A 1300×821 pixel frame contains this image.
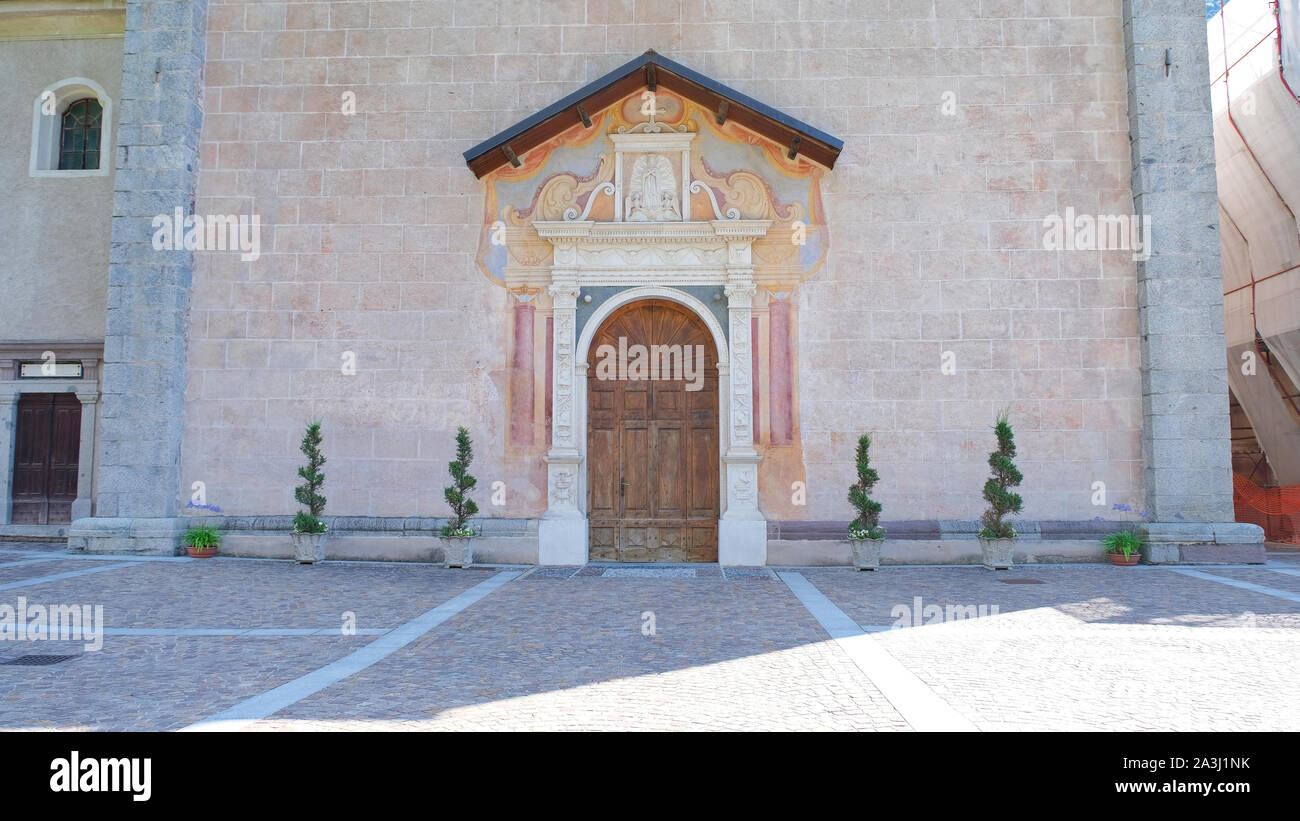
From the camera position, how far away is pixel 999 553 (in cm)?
1053

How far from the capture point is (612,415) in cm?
1183

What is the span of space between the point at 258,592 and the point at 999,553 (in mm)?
8825

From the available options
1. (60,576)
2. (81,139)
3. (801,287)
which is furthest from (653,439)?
(81,139)

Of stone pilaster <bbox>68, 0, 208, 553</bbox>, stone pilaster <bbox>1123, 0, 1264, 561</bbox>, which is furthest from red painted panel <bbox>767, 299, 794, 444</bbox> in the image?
stone pilaster <bbox>68, 0, 208, 553</bbox>

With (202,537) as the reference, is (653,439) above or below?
above

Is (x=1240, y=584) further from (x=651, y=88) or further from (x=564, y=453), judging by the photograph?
(x=651, y=88)

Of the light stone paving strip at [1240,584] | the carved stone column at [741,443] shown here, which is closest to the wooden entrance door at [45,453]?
the carved stone column at [741,443]

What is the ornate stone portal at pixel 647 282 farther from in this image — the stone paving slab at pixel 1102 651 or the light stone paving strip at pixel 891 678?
the light stone paving strip at pixel 891 678

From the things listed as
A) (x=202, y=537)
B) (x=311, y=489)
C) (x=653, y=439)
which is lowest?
(x=202, y=537)

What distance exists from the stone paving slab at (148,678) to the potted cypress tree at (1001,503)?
25.6ft
